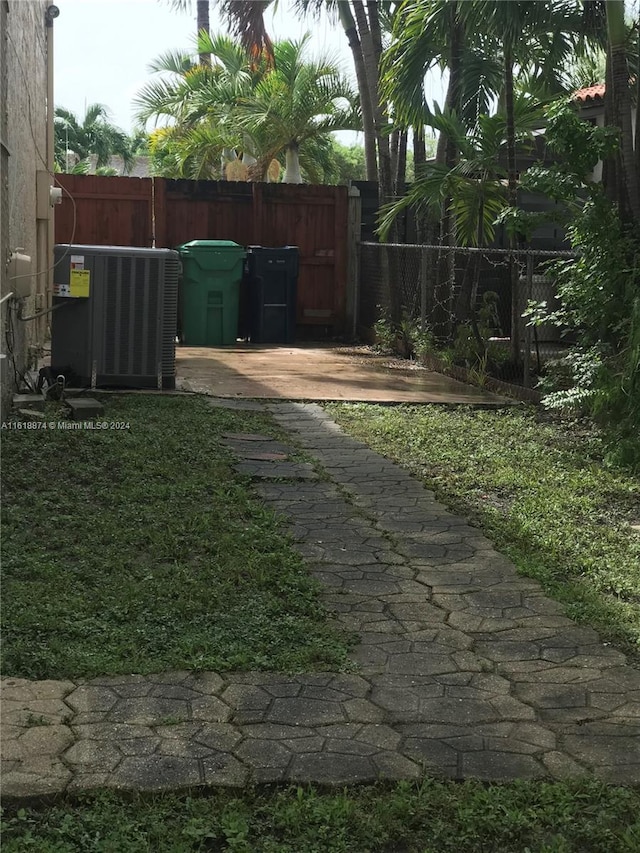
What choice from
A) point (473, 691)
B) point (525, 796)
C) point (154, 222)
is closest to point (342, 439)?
point (473, 691)

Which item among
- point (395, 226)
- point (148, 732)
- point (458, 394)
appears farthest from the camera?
point (395, 226)

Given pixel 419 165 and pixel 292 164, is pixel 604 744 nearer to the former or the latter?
pixel 419 165

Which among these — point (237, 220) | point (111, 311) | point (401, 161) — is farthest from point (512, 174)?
point (237, 220)

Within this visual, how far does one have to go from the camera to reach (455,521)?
233 inches

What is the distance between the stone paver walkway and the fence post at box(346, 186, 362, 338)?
36.9 ft

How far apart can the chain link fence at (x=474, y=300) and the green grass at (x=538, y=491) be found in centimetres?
146

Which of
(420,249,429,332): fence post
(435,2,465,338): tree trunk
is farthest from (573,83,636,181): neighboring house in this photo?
(420,249,429,332): fence post

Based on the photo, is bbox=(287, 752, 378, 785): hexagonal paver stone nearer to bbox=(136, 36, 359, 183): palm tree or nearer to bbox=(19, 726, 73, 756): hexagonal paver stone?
bbox=(19, 726, 73, 756): hexagonal paver stone

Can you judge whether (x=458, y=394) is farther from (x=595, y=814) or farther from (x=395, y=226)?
(x=595, y=814)

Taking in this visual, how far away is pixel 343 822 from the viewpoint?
2.87 metres

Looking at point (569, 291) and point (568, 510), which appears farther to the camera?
point (569, 291)

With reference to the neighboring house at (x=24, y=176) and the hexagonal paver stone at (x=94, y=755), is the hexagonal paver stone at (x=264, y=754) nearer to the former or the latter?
the hexagonal paver stone at (x=94, y=755)

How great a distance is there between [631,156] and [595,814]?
21.0ft

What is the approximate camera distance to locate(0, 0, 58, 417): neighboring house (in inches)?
299
